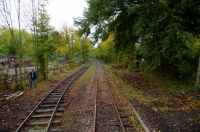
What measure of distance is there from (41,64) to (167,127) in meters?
15.2

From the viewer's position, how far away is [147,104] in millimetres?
9352

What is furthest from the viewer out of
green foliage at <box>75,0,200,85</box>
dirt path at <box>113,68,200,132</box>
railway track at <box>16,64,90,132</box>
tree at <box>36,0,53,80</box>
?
tree at <box>36,0,53,80</box>

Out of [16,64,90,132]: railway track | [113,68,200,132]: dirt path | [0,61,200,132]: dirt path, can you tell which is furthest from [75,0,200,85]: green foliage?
[16,64,90,132]: railway track

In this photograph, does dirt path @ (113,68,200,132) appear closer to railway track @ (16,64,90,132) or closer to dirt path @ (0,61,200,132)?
dirt path @ (0,61,200,132)

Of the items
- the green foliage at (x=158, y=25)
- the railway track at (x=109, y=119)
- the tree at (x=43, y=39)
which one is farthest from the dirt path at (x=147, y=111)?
the tree at (x=43, y=39)

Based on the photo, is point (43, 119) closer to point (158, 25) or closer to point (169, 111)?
point (169, 111)

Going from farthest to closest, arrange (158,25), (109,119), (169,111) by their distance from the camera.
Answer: (158,25), (169,111), (109,119)

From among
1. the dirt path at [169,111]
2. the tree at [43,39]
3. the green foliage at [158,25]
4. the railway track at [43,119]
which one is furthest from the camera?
the tree at [43,39]

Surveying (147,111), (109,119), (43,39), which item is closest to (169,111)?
(147,111)

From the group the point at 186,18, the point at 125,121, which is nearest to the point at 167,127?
the point at 125,121

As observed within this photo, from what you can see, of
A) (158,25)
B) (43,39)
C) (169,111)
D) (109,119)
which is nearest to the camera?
(109,119)

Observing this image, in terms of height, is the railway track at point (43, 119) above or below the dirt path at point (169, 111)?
below

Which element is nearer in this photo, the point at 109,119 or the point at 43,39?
the point at 109,119

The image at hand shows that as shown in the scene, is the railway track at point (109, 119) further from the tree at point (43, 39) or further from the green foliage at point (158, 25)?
the tree at point (43, 39)
